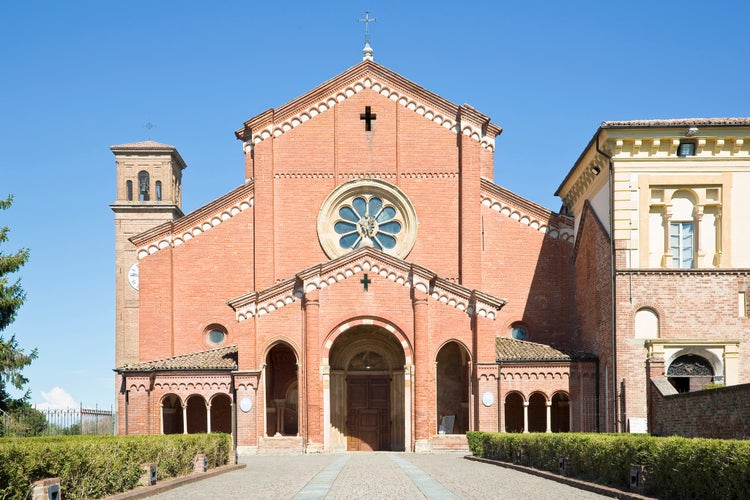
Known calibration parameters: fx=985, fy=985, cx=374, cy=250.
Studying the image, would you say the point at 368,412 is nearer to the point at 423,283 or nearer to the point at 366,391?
the point at 366,391

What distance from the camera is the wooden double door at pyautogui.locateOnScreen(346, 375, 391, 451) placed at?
40.8m

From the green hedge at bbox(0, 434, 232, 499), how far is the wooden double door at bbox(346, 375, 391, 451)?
1608 cm

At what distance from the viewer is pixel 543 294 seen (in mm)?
41875

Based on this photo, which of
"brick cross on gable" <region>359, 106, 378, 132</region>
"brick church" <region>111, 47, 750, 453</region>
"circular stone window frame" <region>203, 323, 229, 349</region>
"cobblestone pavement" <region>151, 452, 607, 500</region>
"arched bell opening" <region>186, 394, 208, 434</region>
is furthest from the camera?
"brick cross on gable" <region>359, 106, 378, 132</region>

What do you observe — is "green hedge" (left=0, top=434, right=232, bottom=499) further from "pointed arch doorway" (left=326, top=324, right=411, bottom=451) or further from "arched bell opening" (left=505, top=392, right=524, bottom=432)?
"arched bell opening" (left=505, top=392, right=524, bottom=432)

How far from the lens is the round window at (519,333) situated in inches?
1651

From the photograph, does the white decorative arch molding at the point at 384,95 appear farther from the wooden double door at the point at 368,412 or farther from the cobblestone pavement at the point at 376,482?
the cobblestone pavement at the point at 376,482

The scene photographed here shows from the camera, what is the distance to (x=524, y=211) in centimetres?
4219

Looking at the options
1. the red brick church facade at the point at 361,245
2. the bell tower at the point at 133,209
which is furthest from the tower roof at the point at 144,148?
the red brick church facade at the point at 361,245

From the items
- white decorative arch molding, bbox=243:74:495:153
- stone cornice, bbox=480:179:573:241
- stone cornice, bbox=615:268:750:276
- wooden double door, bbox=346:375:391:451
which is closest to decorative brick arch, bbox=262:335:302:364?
wooden double door, bbox=346:375:391:451

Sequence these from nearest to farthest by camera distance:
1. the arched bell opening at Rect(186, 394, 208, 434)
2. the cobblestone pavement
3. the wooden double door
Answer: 1. the cobblestone pavement
2. the arched bell opening at Rect(186, 394, 208, 434)
3. the wooden double door

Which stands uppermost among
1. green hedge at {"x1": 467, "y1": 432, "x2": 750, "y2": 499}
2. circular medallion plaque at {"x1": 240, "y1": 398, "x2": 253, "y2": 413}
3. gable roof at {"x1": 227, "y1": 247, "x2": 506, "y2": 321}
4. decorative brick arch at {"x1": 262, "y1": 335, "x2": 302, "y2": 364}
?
gable roof at {"x1": 227, "y1": 247, "x2": 506, "y2": 321}

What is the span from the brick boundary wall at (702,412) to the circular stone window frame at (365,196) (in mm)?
14059

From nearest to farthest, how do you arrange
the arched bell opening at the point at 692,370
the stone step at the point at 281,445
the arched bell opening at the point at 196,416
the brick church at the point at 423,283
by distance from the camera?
the arched bell opening at the point at 692,370 → the brick church at the point at 423,283 → the stone step at the point at 281,445 → the arched bell opening at the point at 196,416
